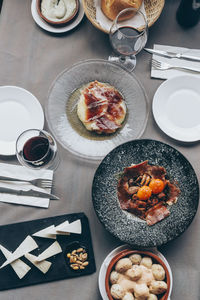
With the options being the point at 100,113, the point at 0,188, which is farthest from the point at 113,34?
the point at 0,188

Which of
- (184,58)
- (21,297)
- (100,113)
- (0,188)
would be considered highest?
(184,58)

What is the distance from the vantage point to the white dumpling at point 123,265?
3.43 ft

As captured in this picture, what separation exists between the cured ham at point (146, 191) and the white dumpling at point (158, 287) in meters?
0.19

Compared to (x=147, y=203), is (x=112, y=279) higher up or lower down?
lower down

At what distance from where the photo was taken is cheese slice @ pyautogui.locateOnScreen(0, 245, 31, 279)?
3.67 feet

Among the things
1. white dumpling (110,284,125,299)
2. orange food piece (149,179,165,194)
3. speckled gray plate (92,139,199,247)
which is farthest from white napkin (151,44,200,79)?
white dumpling (110,284,125,299)

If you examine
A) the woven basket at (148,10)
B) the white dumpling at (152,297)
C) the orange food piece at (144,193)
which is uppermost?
the woven basket at (148,10)

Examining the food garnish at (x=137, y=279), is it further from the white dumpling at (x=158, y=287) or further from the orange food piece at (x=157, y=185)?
the orange food piece at (x=157, y=185)

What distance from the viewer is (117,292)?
1026 millimetres

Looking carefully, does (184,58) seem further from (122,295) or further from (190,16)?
(122,295)

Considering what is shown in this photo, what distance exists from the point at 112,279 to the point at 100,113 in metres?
0.54

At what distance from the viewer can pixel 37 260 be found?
1.12m

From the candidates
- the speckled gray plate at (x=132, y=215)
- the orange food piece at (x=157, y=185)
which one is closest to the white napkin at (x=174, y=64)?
the speckled gray plate at (x=132, y=215)

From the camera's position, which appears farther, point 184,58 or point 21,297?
point 184,58
